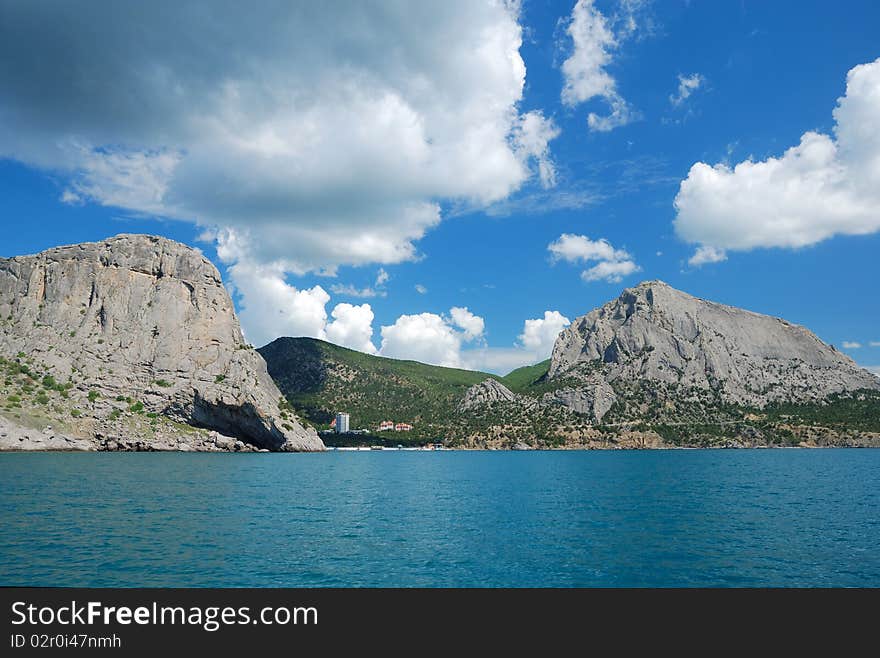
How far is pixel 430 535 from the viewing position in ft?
118

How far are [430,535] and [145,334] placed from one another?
5986 inches

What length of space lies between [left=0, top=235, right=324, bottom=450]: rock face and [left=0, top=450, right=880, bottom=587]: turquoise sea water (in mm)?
90584

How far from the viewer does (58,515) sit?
39344 mm

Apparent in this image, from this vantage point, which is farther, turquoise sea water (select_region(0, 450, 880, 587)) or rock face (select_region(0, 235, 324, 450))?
rock face (select_region(0, 235, 324, 450))

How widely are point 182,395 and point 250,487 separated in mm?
100126

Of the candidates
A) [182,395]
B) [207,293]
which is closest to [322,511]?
[182,395]

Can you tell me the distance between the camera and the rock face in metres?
151

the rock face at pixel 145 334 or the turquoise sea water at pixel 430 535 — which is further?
the rock face at pixel 145 334

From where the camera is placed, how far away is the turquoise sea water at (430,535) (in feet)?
85.3

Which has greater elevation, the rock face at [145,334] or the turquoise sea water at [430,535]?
the rock face at [145,334]

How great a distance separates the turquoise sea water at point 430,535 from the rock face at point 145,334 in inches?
3566

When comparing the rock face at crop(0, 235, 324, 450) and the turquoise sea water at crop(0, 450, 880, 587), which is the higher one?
the rock face at crop(0, 235, 324, 450)
